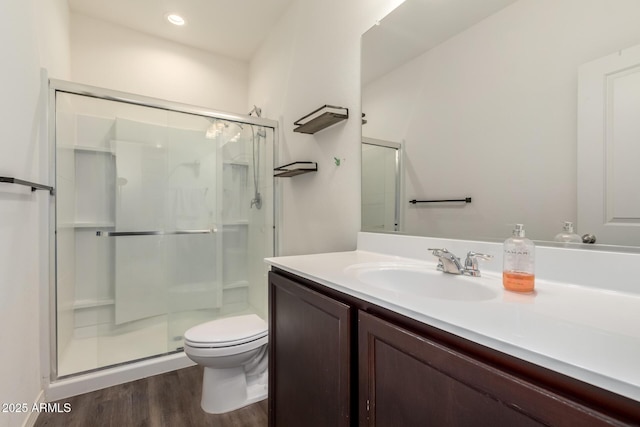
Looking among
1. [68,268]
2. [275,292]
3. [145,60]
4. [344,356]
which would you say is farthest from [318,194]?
[145,60]

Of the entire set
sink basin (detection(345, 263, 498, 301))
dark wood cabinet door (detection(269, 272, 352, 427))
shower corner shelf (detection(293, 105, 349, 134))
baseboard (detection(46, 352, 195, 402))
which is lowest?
baseboard (detection(46, 352, 195, 402))

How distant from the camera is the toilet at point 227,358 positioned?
4.89ft

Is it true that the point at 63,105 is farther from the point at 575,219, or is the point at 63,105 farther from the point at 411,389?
the point at 575,219

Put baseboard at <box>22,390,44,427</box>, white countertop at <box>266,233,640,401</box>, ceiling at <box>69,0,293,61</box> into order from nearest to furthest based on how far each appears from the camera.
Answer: white countertop at <box>266,233,640,401</box> → baseboard at <box>22,390,44,427</box> → ceiling at <box>69,0,293,61</box>

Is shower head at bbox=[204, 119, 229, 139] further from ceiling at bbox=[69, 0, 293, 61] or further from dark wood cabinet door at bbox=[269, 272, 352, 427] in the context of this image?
dark wood cabinet door at bbox=[269, 272, 352, 427]

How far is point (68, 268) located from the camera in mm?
2014

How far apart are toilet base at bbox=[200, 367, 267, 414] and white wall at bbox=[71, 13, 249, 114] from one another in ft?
8.11

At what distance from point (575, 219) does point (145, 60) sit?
3.29 metres

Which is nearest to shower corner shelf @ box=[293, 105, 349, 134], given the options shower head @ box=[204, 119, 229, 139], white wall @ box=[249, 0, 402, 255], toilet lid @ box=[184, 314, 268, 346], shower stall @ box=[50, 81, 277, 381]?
white wall @ box=[249, 0, 402, 255]

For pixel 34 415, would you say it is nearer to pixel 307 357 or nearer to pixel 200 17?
pixel 307 357

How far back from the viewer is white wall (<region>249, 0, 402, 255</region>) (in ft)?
5.28

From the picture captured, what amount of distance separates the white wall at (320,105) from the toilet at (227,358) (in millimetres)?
663

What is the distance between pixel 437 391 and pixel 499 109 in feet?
3.11

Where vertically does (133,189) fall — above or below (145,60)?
below
